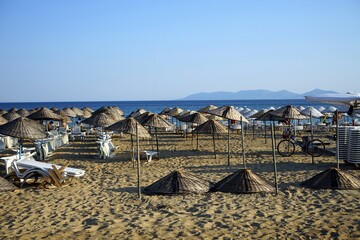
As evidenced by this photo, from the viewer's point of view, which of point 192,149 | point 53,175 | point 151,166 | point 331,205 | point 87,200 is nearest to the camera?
point 331,205

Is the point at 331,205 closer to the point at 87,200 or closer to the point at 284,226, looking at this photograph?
the point at 284,226

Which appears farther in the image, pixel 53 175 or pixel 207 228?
pixel 53 175

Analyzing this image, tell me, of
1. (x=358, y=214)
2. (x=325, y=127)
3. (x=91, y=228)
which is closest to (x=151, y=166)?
(x=91, y=228)

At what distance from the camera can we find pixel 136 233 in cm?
613

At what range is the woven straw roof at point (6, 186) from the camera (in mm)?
9078

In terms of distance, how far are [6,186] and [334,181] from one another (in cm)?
791

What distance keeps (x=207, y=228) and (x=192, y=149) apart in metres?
10.6

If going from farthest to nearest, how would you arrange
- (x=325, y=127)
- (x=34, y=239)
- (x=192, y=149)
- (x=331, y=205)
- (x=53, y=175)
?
(x=325, y=127) → (x=192, y=149) → (x=53, y=175) → (x=331, y=205) → (x=34, y=239)

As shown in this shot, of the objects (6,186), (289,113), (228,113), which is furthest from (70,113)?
(6,186)

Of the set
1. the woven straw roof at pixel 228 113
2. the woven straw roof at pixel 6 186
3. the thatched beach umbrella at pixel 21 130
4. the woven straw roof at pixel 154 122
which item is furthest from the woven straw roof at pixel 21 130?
the woven straw roof at pixel 228 113

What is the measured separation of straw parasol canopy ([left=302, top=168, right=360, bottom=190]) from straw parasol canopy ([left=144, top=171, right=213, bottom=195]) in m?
2.60

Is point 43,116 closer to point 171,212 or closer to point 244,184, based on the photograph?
point 244,184

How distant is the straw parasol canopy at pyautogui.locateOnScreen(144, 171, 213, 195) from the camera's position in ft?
27.8

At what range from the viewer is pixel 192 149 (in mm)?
16953
